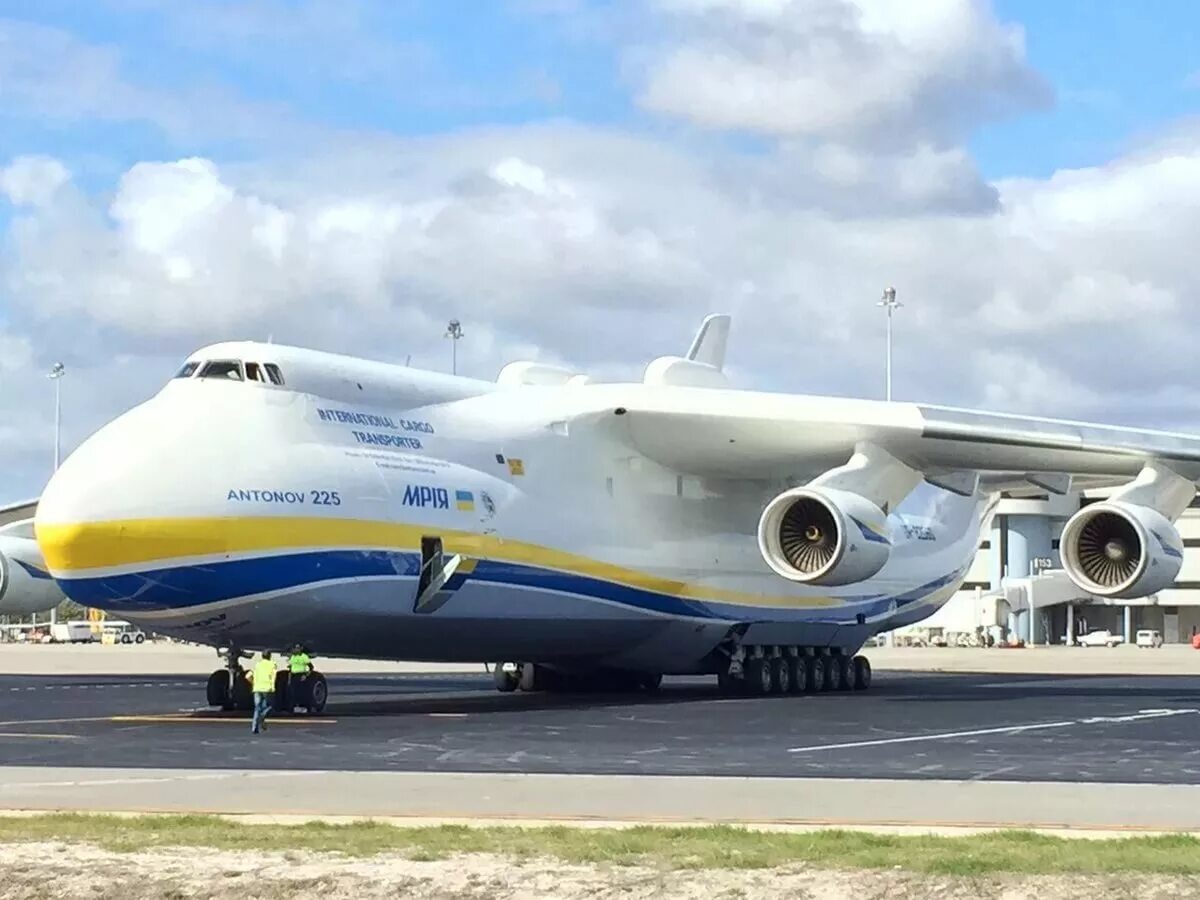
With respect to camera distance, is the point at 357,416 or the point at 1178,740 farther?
the point at 357,416

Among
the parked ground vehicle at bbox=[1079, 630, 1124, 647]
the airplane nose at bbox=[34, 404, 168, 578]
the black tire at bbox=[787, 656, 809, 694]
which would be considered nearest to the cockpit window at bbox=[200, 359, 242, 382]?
the airplane nose at bbox=[34, 404, 168, 578]

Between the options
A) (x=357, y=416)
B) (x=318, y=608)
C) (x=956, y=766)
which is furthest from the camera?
(x=357, y=416)

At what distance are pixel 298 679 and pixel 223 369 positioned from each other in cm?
403

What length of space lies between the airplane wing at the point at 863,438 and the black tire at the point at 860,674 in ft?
16.4

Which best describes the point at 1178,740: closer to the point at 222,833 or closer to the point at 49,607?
the point at 222,833

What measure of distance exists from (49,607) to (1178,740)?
65.0 feet

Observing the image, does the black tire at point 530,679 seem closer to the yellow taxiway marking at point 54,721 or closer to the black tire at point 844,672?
the black tire at point 844,672

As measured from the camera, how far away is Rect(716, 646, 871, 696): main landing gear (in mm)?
30672

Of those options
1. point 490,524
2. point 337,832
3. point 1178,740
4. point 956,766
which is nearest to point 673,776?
point 956,766

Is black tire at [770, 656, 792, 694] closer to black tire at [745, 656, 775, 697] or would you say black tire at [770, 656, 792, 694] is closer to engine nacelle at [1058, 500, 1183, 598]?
black tire at [745, 656, 775, 697]

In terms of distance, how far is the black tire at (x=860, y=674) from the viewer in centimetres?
3309

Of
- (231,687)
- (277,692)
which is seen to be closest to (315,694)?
(277,692)

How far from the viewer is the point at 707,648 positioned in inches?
1176

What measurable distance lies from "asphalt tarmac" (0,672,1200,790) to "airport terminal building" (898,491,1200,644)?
45593 mm
